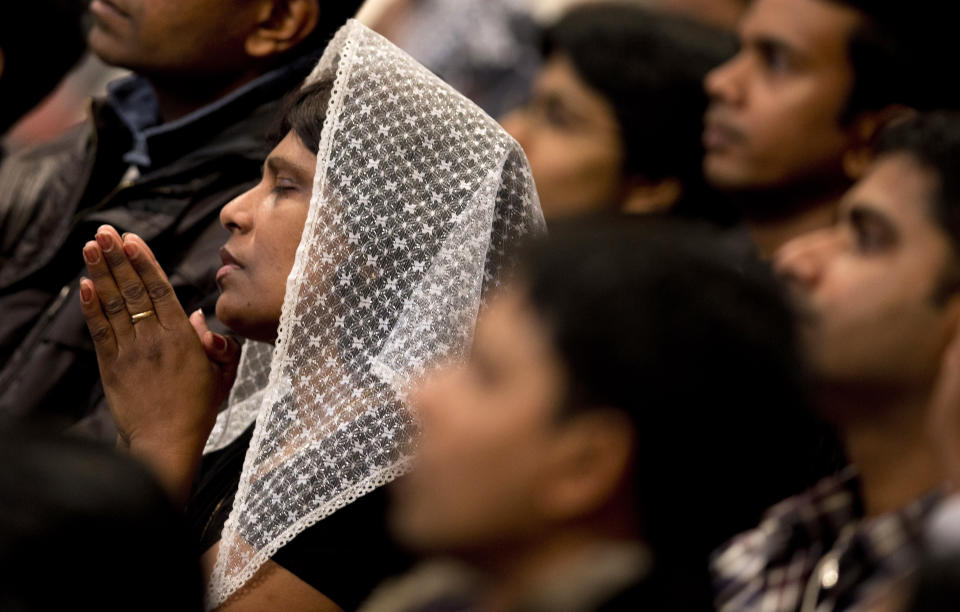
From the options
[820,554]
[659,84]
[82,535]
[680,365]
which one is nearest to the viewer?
[82,535]

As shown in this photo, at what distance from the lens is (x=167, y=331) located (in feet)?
7.23

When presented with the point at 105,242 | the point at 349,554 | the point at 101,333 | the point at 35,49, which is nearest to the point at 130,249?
the point at 105,242

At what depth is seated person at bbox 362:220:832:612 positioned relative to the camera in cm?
147

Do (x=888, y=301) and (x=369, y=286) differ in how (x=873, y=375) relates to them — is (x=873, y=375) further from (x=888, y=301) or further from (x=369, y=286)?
(x=369, y=286)

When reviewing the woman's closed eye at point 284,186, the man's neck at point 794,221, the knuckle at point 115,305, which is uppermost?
the woman's closed eye at point 284,186

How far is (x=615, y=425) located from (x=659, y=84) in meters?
1.47

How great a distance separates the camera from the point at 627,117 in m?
2.85

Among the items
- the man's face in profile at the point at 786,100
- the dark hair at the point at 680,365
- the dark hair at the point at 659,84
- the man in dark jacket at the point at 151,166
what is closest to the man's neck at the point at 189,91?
the man in dark jacket at the point at 151,166

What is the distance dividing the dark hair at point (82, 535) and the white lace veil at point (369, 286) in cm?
78

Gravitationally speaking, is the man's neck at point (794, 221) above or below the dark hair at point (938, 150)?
below

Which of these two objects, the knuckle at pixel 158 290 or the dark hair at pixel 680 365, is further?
the knuckle at pixel 158 290

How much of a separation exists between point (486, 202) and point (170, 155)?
1.09 meters

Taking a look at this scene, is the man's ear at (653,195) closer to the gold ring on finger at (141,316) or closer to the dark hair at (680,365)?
the gold ring on finger at (141,316)

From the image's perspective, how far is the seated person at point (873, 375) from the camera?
1.73 m
